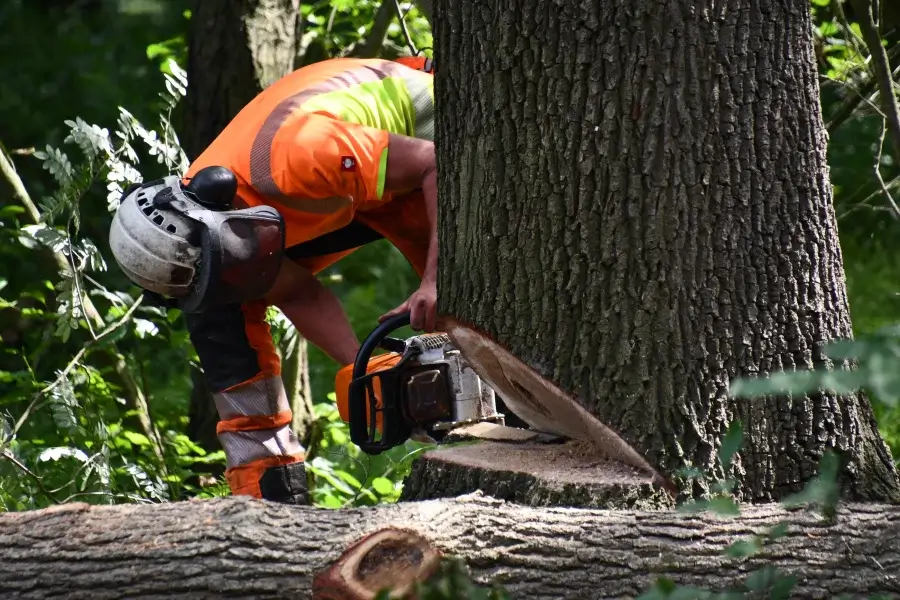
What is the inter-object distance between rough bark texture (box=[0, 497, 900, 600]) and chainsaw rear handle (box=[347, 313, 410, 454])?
105 centimetres

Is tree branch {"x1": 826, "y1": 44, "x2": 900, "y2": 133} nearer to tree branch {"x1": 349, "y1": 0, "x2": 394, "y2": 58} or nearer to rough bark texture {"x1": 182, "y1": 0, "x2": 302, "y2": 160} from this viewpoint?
tree branch {"x1": 349, "y1": 0, "x2": 394, "y2": 58}

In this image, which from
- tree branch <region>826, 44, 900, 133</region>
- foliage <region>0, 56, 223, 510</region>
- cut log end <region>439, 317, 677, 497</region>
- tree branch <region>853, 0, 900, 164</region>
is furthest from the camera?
tree branch <region>826, 44, 900, 133</region>

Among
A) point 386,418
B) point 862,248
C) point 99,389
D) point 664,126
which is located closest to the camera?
point 664,126

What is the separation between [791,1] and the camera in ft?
7.91

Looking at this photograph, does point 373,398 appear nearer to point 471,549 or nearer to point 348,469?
point 471,549

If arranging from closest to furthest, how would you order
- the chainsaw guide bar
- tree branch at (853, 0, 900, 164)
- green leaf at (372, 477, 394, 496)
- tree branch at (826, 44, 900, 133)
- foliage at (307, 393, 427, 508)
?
the chainsaw guide bar, tree branch at (853, 0, 900, 164), green leaf at (372, 477, 394, 496), foliage at (307, 393, 427, 508), tree branch at (826, 44, 900, 133)

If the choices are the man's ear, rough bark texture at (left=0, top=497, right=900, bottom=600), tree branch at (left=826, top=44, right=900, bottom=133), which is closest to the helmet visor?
the man's ear

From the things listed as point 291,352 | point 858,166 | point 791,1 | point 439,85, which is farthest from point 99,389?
point 858,166

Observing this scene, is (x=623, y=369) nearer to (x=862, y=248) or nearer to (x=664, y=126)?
(x=664, y=126)

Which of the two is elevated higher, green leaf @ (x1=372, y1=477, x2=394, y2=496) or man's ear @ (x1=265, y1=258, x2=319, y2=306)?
man's ear @ (x1=265, y1=258, x2=319, y2=306)

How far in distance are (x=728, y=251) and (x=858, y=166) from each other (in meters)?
3.47

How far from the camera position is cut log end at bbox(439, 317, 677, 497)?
8.07 feet

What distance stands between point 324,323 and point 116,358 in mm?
1213

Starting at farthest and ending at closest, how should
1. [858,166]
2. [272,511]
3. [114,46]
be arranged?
[114,46]
[858,166]
[272,511]
